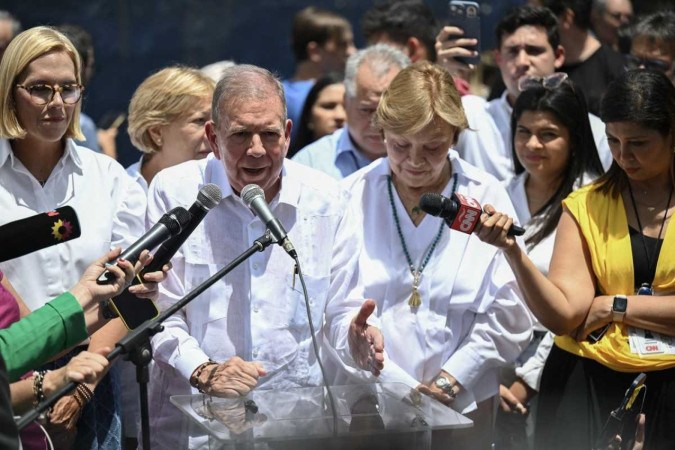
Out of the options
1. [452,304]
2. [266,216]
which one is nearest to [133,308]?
[266,216]

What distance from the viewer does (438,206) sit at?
12.4 feet

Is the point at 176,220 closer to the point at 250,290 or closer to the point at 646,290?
the point at 250,290

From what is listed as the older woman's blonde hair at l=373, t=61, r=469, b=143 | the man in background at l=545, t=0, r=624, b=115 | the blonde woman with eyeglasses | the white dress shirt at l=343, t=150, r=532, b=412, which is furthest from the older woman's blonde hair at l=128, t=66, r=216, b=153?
the man in background at l=545, t=0, r=624, b=115

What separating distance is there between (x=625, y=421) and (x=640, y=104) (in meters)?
1.28

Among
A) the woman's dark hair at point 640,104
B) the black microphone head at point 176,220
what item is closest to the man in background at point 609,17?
the woman's dark hair at point 640,104

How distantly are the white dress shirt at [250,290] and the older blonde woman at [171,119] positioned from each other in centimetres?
88

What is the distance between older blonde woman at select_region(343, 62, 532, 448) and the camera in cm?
457

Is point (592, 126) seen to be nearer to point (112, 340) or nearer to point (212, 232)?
point (212, 232)

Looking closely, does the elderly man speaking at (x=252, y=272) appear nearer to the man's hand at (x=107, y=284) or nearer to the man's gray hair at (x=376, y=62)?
the man's hand at (x=107, y=284)

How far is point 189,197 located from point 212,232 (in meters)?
0.17

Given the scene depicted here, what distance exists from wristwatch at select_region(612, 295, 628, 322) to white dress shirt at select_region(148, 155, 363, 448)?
1015 mm

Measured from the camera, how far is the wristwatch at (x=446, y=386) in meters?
4.50

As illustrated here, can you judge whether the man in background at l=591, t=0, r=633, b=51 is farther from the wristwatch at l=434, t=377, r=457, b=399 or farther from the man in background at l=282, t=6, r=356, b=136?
the wristwatch at l=434, t=377, r=457, b=399

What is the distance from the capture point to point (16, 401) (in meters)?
3.44
